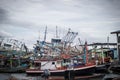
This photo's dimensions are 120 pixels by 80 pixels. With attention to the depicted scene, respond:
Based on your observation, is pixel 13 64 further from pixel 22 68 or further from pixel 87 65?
pixel 87 65

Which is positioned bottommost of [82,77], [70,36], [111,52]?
[82,77]

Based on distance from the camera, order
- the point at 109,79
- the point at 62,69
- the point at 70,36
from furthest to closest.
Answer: the point at 70,36, the point at 62,69, the point at 109,79

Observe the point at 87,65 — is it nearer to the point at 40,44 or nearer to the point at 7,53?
the point at 40,44

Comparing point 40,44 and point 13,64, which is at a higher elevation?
point 40,44

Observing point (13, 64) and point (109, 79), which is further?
point (13, 64)

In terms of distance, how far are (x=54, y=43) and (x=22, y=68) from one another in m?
9.05

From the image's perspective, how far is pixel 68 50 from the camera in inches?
1619

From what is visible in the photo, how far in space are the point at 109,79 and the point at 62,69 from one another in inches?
698

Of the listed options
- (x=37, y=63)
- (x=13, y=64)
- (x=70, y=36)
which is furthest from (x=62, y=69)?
(x=13, y=64)

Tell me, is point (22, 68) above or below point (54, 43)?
below

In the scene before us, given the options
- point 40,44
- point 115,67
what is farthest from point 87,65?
point 40,44

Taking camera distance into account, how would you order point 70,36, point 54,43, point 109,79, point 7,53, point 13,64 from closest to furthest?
point 109,79
point 70,36
point 54,43
point 13,64
point 7,53

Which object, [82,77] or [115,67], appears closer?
[115,67]

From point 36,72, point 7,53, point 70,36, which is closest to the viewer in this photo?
point 36,72
